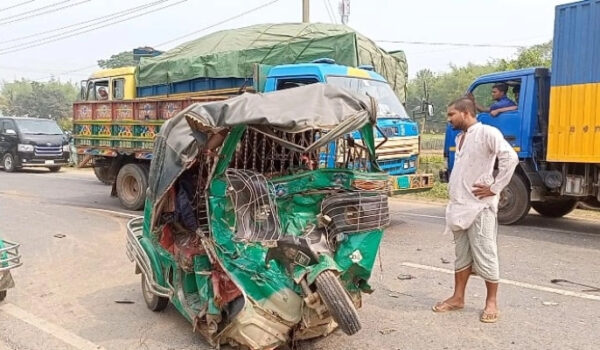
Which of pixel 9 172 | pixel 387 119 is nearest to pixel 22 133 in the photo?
pixel 9 172

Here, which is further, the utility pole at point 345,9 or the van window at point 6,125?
the utility pole at point 345,9

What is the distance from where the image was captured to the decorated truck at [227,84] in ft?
28.3

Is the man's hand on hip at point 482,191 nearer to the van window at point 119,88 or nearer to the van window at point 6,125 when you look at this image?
the van window at point 119,88

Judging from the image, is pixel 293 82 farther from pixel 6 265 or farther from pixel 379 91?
pixel 6 265

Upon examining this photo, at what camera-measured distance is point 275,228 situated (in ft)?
12.5

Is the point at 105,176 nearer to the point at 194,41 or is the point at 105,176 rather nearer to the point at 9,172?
the point at 194,41

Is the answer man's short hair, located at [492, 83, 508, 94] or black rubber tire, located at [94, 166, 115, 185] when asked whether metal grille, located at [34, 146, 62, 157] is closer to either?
black rubber tire, located at [94, 166, 115, 185]

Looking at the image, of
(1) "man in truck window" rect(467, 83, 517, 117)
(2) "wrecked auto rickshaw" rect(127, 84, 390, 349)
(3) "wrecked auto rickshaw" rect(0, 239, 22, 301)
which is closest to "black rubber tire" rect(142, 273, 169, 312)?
(2) "wrecked auto rickshaw" rect(127, 84, 390, 349)

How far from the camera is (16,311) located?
4.99 metres

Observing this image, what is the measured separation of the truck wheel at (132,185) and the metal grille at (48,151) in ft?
33.7

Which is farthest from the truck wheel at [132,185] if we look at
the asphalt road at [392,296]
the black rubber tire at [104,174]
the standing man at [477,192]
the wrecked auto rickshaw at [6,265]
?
→ the standing man at [477,192]

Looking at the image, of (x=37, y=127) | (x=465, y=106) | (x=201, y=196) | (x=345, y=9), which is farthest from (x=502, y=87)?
(x=345, y=9)

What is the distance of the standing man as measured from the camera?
4.46 m

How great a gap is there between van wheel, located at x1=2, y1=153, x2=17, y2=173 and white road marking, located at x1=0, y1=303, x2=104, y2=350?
1648 cm
